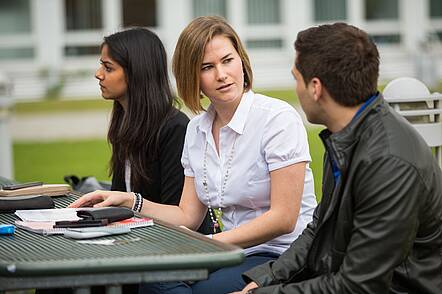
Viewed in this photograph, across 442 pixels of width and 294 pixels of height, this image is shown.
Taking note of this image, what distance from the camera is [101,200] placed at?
13.3 feet

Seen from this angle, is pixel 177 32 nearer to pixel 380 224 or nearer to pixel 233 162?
pixel 233 162

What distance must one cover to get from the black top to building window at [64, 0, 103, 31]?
26478mm

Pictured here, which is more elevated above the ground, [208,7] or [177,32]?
[208,7]

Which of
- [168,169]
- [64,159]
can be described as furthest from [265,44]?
[168,169]

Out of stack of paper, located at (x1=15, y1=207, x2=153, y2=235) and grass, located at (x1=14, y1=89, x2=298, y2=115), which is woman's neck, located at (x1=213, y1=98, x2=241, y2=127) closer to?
stack of paper, located at (x1=15, y1=207, x2=153, y2=235)

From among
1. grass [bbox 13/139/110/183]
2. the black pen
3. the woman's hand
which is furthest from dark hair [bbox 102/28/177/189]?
grass [bbox 13/139/110/183]

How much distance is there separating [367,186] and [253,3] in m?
29.1

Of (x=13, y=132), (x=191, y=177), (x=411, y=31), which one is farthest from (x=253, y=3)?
(x=191, y=177)

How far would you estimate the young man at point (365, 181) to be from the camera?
2900 millimetres

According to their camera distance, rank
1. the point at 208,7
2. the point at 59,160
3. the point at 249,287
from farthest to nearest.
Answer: the point at 208,7, the point at 59,160, the point at 249,287

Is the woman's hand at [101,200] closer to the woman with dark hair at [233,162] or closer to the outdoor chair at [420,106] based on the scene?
the woman with dark hair at [233,162]

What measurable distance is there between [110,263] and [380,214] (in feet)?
2.54

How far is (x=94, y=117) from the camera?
20781 mm

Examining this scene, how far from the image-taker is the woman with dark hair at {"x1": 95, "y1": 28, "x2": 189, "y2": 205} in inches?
184
